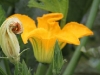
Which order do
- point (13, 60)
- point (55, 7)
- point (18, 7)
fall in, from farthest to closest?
point (18, 7), point (55, 7), point (13, 60)

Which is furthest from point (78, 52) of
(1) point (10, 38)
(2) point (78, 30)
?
(1) point (10, 38)

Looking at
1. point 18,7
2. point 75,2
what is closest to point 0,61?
point 18,7

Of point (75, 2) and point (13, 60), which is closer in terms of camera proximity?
point (13, 60)

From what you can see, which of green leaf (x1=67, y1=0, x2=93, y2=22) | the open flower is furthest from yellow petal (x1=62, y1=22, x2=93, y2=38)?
green leaf (x1=67, y1=0, x2=93, y2=22)

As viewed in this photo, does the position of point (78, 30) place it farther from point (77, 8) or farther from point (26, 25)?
point (77, 8)

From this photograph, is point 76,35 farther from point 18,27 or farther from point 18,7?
point 18,7

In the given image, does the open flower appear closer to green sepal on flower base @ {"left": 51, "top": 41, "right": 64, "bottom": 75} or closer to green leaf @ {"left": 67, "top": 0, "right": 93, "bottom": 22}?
green sepal on flower base @ {"left": 51, "top": 41, "right": 64, "bottom": 75}

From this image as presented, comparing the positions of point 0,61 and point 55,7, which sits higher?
point 55,7
